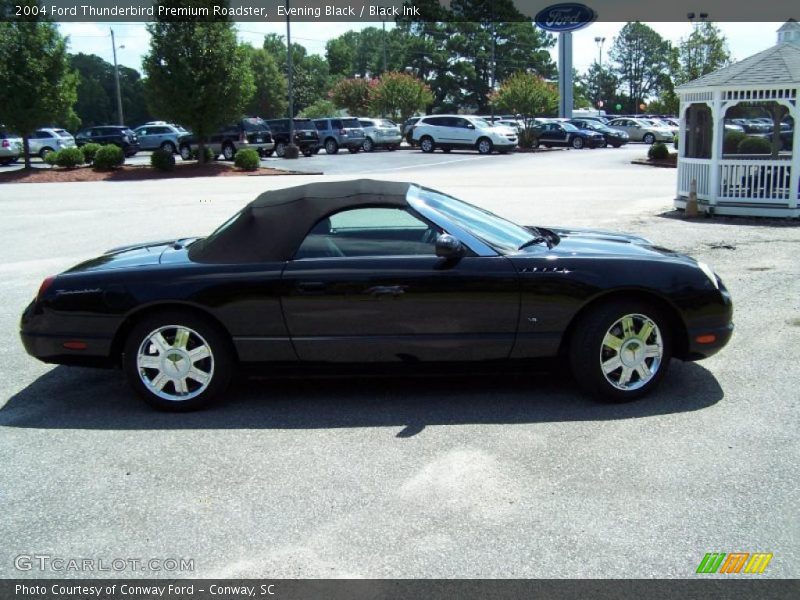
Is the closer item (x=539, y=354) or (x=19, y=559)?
(x=19, y=559)

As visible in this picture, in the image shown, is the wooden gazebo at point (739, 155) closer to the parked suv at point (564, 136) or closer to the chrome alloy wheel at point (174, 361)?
the chrome alloy wheel at point (174, 361)

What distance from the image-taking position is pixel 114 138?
133ft

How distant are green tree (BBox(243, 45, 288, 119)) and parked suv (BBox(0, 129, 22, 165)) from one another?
140ft

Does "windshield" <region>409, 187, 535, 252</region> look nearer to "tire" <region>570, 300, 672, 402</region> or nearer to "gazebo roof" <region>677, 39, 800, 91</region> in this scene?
"tire" <region>570, 300, 672, 402</region>

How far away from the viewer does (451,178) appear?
25.5 m

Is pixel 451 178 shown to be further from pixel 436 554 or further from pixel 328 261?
pixel 436 554

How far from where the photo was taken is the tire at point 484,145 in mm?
39625

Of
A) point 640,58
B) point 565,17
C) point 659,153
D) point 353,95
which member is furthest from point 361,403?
point 640,58

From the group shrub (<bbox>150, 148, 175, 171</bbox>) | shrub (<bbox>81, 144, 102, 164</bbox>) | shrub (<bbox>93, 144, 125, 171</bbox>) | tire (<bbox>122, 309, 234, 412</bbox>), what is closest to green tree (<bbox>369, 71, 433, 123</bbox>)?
shrub (<bbox>81, 144, 102, 164</bbox>)

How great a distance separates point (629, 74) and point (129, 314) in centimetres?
13634

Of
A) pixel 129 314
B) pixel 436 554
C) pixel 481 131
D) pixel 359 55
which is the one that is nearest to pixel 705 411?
pixel 436 554

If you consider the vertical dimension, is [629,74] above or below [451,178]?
above

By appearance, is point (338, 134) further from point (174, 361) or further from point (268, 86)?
point (268, 86)

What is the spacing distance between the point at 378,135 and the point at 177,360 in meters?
36.9
